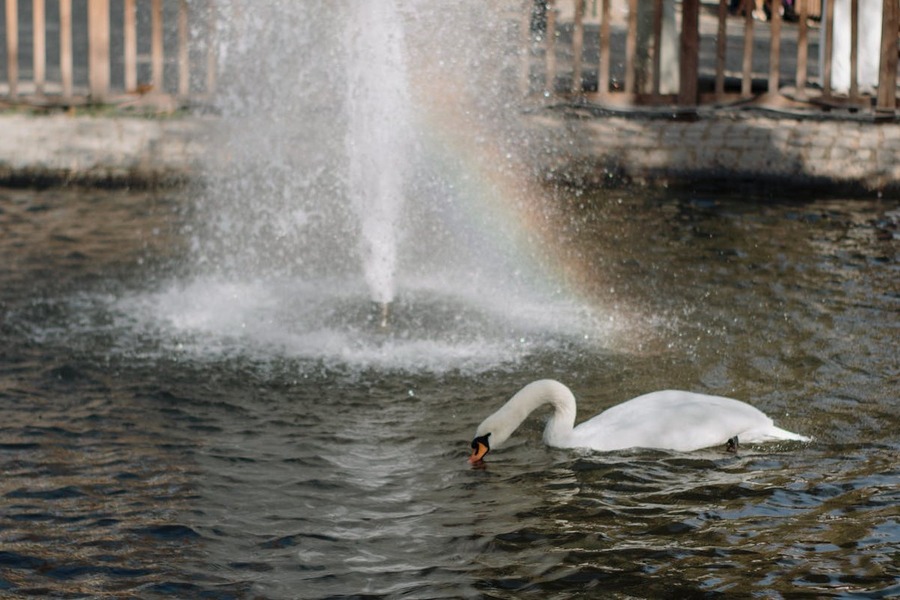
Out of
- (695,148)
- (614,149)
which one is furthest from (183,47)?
(695,148)

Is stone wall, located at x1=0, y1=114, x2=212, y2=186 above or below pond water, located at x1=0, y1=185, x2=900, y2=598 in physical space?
above

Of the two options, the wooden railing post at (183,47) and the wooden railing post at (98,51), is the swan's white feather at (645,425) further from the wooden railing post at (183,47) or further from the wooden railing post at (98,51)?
the wooden railing post at (98,51)

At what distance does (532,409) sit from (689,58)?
9382 millimetres

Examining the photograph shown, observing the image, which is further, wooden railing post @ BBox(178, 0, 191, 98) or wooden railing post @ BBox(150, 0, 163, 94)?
wooden railing post @ BBox(150, 0, 163, 94)

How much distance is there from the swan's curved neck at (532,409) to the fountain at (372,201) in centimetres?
183

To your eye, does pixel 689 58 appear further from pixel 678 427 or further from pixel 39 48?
pixel 678 427

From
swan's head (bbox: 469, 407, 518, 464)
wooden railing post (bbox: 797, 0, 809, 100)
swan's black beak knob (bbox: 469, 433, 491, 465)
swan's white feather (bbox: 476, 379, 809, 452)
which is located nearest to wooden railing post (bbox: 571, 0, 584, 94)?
wooden railing post (bbox: 797, 0, 809, 100)

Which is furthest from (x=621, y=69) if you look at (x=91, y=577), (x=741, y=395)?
(x=91, y=577)

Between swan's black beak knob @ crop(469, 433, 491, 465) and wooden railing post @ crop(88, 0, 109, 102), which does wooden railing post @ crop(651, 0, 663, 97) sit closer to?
wooden railing post @ crop(88, 0, 109, 102)

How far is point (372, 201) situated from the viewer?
12.6 metres

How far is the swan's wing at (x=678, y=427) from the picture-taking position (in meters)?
7.86

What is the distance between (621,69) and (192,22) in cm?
724

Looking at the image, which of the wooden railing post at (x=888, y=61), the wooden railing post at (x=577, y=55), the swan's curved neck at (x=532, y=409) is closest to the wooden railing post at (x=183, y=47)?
the wooden railing post at (x=577, y=55)

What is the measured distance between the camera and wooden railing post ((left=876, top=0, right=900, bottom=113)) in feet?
52.2
